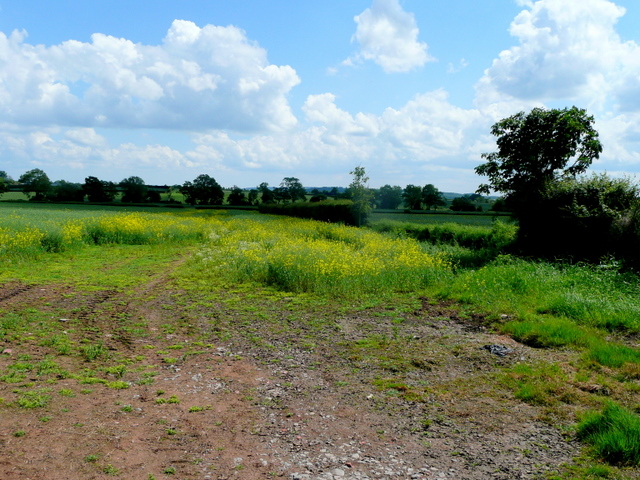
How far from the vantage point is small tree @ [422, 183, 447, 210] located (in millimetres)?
53094

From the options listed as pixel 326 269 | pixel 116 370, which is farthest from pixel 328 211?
pixel 116 370

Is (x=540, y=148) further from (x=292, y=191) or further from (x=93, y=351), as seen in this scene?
(x=292, y=191)

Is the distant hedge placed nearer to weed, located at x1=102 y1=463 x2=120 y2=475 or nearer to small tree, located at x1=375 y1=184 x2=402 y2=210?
small tree, located at x1=375 y1=184 x2=402 y2=210

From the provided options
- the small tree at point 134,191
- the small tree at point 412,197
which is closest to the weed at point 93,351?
the small tree at point 412,197

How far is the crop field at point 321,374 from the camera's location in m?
3.87

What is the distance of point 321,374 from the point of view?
591cm

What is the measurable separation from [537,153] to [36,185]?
6807cm

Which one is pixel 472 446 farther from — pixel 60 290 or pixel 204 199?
pixel 204 199

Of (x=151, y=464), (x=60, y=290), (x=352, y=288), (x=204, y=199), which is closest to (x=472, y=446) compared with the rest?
(x=151, y=464)

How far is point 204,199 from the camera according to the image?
70.9 m

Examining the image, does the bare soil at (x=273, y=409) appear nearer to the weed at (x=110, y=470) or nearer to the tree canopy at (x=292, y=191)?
the weed at (x=110, y=470)

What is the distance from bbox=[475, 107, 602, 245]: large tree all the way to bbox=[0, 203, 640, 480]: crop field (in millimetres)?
5530

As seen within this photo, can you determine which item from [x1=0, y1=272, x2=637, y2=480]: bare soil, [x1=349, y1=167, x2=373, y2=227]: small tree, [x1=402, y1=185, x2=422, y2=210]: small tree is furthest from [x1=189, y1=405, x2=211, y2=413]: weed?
[x1=402, y1=185, x2=422, y2=210]: small tree

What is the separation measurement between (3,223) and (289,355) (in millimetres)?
18922
